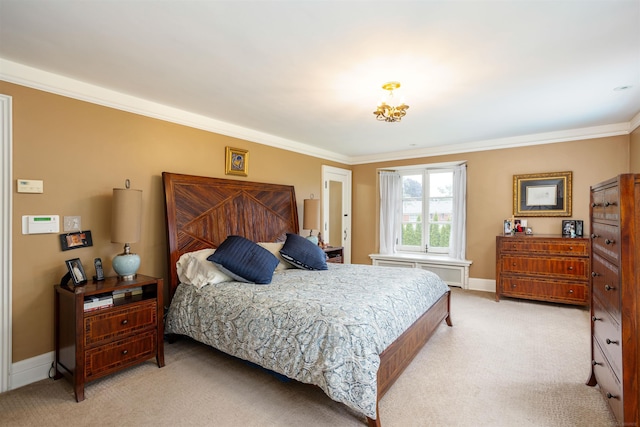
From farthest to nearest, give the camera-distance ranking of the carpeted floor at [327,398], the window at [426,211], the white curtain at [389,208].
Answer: the white curtain at [389,208]
the window at [426,211]
the carpeted floor at [327,398]

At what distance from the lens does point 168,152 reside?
3.47 metres

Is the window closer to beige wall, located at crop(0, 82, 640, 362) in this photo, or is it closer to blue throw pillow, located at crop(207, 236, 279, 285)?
beige wall, located at crop(0, 82, 640, 362)

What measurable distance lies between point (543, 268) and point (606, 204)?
9.58 ft

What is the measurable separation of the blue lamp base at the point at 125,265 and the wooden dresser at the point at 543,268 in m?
4.66

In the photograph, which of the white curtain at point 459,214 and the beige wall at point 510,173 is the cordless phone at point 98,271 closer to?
the beige wall at point 510,173

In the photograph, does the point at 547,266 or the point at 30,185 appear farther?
the point at 547,266

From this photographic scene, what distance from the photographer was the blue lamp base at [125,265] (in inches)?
106

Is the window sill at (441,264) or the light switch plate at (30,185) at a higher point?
the light switch plate at (30,185)

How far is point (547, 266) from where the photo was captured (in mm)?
4320

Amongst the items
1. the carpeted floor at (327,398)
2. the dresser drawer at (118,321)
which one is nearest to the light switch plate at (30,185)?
the dresser drawer at (118,321)

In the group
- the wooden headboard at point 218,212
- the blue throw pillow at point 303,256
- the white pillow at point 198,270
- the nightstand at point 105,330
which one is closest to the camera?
the nightstand at point 105,330

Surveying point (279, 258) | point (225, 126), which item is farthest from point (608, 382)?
point (225, 126)

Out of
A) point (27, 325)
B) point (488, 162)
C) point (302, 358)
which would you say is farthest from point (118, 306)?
point (488, 162)

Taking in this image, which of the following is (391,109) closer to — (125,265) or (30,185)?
(125,265)
